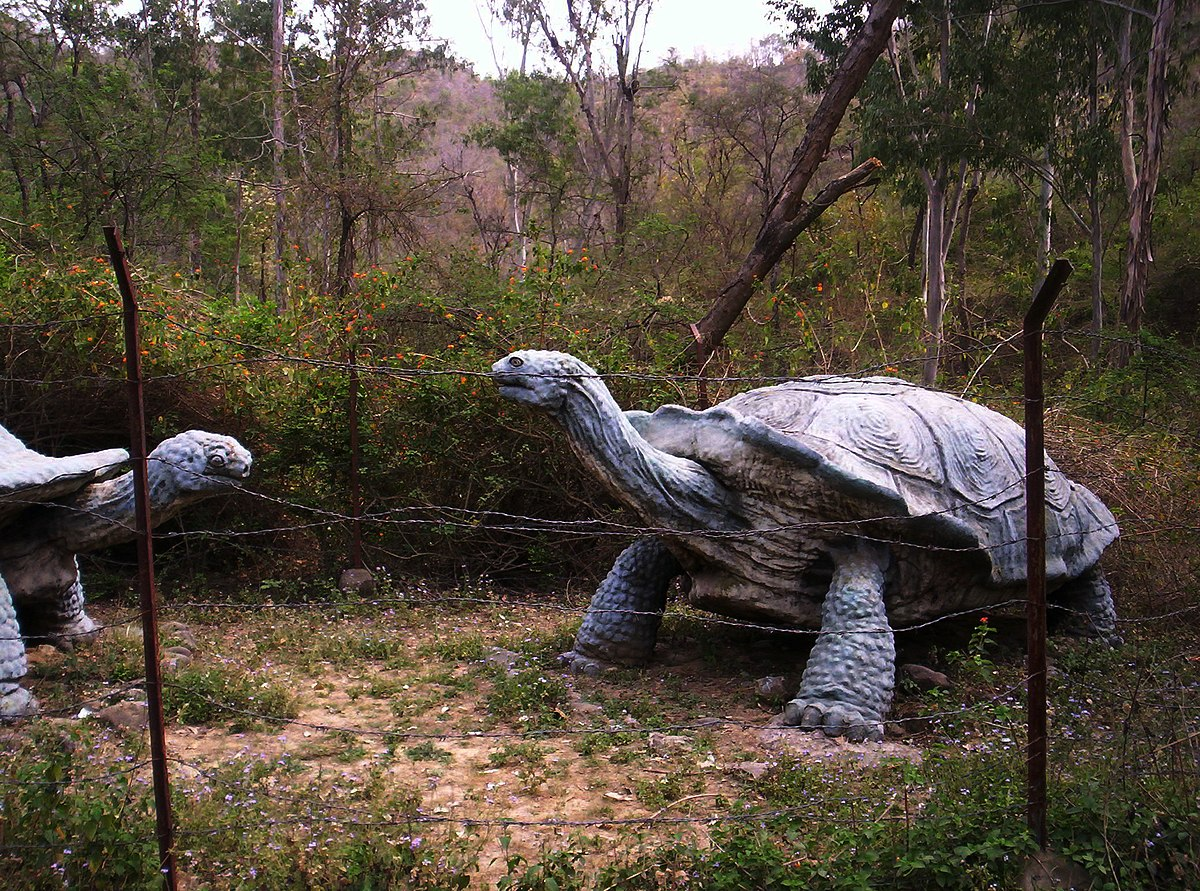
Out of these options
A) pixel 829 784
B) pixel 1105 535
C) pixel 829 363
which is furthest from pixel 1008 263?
pixel 829 784

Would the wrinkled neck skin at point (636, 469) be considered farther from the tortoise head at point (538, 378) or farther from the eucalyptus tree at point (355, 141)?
the eucalyptus tree at point (355, 141)

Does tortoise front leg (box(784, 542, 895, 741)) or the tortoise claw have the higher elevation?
tortoise front leg (box(784, 542, 895, 741))

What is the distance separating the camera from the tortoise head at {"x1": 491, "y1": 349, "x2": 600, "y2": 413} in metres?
4.05

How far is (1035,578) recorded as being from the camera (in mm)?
2605

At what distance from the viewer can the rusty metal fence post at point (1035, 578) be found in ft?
8.44

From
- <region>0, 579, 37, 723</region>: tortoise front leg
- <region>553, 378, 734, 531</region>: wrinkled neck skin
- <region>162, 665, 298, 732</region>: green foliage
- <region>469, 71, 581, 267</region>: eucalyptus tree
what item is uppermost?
<region>469, 71, 581, 267</region>: eucalyptus tree

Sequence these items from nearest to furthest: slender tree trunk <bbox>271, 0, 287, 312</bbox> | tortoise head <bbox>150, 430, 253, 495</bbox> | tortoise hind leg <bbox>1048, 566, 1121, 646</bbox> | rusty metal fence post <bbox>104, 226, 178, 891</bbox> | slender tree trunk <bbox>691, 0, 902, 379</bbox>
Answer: rusty metal fence post <bbox>104, 226, 178, 891</bbox>
tortoise head <bbox>150, 430, 253, 495</bbox>
tortoise hind leg <bbox>1048, 566, 1121, 646</bbox>
slender tree trunk <bbox>691, 0, 902, 379</bbox>
slender tree trunk <bbox>271, 0, 287, 312</bbox>

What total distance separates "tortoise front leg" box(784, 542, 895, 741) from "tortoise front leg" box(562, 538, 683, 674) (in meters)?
0.96

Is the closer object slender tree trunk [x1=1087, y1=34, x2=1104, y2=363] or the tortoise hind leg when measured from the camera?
the tortoise hind leg

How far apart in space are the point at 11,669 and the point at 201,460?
1120 mm

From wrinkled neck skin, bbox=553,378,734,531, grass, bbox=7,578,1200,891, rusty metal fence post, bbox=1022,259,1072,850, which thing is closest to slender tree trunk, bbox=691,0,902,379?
wrinkled neck skin, bbox=553,378,734,531

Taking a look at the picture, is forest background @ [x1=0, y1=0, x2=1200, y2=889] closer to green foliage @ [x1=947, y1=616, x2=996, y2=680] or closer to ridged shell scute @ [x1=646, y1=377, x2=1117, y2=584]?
green foliage @ [x1=947, y1=616, x2=996, y2=680]

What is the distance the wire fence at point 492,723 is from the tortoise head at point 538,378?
0.48m

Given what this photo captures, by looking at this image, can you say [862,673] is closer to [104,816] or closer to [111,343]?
[104,816]
